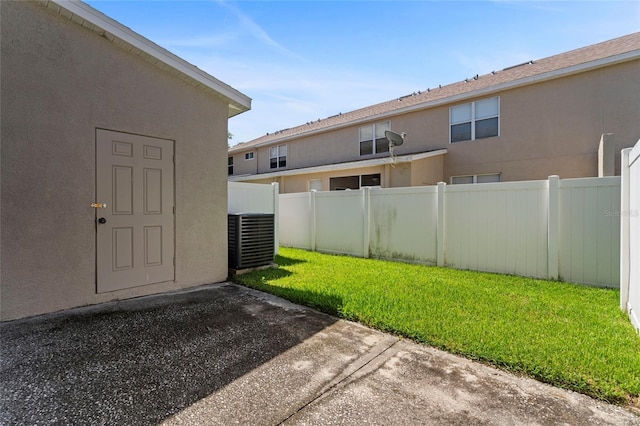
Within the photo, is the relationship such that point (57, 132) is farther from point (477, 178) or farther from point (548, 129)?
point (548, 129)

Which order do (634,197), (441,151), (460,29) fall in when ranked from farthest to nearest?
(441,151) < (460,29) < (634,197)

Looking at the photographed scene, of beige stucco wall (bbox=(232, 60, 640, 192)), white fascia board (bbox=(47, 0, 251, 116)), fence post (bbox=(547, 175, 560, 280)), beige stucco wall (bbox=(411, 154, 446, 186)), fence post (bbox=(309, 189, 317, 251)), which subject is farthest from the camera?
beige stucco wall (bbox=(411, 154, 446, 186))

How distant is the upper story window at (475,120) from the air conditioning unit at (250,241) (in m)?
8.41

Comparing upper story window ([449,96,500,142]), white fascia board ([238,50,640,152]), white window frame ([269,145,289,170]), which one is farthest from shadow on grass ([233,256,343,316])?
white window frame ([269,145,289,170])

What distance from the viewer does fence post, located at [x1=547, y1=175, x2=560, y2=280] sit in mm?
5945

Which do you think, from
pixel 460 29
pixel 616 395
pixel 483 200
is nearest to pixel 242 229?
pixel 483 200

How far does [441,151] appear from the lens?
1170cm

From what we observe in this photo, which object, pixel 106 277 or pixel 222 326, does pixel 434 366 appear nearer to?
pixel 222 326

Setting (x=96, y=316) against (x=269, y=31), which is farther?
(x=269, y=31)

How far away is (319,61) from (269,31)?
1.72 metres

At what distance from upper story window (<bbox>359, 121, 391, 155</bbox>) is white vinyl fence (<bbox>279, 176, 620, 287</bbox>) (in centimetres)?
517

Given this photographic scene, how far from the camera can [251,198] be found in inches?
312

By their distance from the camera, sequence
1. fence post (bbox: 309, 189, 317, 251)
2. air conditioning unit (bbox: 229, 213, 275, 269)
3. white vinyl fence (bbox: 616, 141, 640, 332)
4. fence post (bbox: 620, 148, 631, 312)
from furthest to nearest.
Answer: fence post (bbox: 309, 189, 317, 251)
air conditioning unit (bbox: 229, 213, 275, 269)
fence post (bbox: 620, 148, 631, 312)
white vinyl fence (bbox: 616, 141, 640, 332)

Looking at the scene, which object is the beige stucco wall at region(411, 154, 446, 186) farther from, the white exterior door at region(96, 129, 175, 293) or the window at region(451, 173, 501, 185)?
the white exterior door at region(96, 129, 175, 293)
